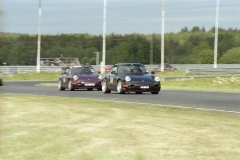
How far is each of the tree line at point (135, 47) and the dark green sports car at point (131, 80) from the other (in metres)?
70.3

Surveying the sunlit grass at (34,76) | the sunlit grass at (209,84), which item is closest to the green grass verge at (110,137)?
the sunlit grass at (209,84)

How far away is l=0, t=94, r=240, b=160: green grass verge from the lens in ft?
29.2

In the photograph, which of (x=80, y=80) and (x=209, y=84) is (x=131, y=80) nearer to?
(x=80, y=80)

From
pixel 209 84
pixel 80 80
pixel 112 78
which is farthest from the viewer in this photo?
pixel 209 84

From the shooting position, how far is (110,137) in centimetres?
982

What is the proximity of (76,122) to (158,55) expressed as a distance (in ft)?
345

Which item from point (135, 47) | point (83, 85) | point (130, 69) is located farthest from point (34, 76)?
point (135, 47)

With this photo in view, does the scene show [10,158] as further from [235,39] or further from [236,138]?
[235,39]

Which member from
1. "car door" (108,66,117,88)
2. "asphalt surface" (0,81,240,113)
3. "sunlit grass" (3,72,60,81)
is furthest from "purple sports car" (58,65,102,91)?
"sunlit grass" (3,72,60,81)

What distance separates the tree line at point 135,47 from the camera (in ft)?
366

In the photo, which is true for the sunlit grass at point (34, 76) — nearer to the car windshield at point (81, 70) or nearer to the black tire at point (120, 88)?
the car windshield at point (81, 70)

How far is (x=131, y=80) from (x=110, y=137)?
58.8 feet

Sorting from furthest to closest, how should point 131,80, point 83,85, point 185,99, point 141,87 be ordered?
1. point 83,85
2. point 131,80
3. point 141,87
4. point 185,99

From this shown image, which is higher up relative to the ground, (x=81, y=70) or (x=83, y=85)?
(x=81, y=70)
